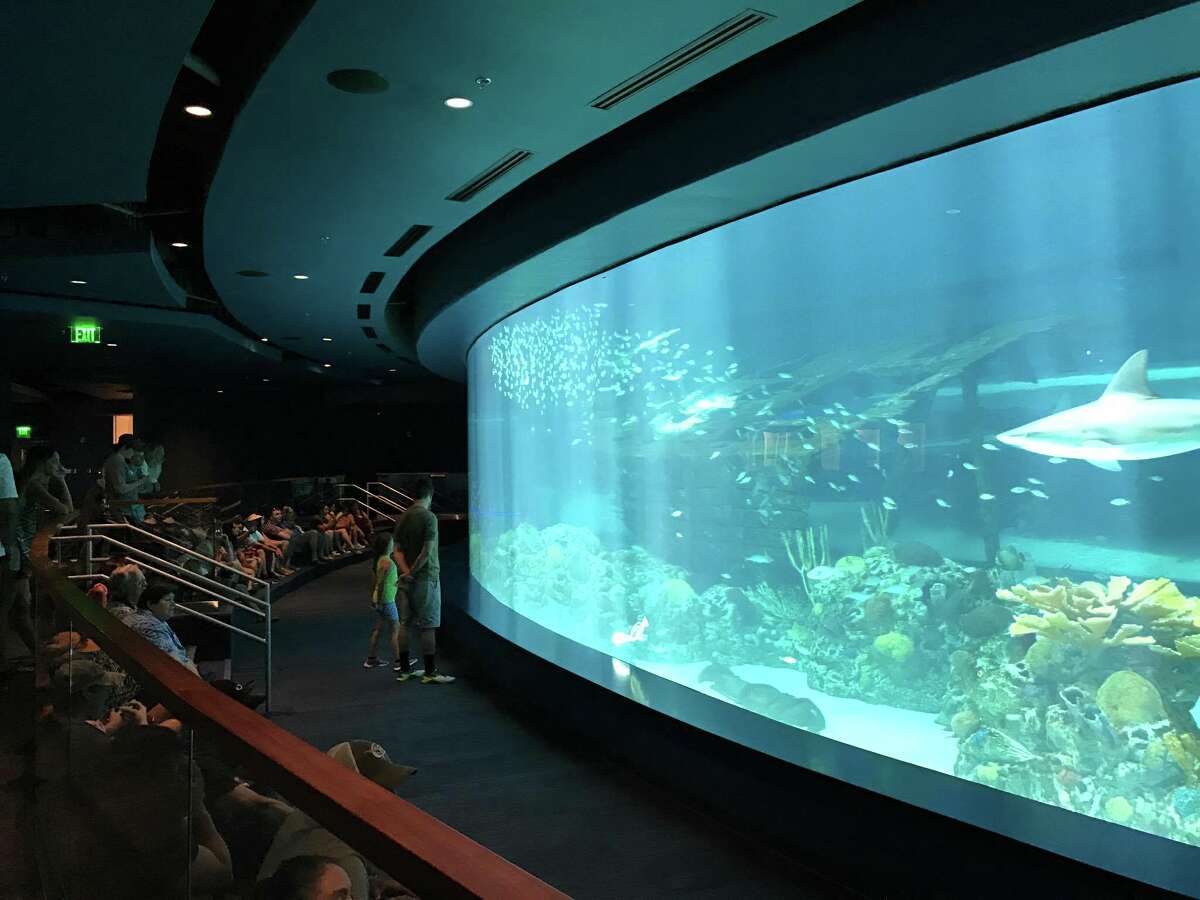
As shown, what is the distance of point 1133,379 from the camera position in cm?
323

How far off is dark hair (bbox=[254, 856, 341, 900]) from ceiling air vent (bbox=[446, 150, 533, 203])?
4596 mm

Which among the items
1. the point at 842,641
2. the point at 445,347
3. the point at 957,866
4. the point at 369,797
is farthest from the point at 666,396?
the point at 445,347

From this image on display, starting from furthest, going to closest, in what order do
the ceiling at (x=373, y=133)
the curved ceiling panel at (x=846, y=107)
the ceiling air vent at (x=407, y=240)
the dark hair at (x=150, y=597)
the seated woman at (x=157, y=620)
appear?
the ceiling air vent at (x=407, y=240), the dark hair at (x=150, y=597), the seated woman at (x=157, y=620), the ceiling at (x=373, y=133), the curved ceiling panel at (x=846, y=107)

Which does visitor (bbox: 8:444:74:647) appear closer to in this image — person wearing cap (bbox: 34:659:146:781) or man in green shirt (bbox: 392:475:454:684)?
man in green shirt (bbox: 392:475:454:684)

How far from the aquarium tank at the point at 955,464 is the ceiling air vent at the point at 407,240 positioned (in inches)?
91.3

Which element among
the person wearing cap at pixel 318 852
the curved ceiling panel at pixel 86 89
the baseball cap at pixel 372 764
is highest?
the curved ceiling panel at pixel 86 89

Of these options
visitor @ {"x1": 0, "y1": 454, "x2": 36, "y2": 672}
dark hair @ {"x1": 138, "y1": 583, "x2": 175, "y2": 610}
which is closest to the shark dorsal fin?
dark hair @ {"x1": 138, "y1": 583, "x2": 175, "y2": 610}

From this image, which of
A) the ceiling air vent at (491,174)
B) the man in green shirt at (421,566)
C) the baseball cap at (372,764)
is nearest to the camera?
the baseball cap at (372,764)

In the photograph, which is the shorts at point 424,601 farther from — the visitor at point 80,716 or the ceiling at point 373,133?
the visitor at point 80,716

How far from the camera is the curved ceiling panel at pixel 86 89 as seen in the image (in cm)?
363

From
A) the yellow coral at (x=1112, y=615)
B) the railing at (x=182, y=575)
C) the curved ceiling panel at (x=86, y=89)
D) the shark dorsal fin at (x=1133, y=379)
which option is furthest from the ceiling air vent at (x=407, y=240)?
the yellow coral at (x=1112, y=615)

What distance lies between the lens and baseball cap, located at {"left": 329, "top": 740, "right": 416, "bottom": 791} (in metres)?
1.92

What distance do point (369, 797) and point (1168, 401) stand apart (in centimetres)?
330

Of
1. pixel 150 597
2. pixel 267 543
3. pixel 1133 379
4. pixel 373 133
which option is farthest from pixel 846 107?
pixel 267 543
